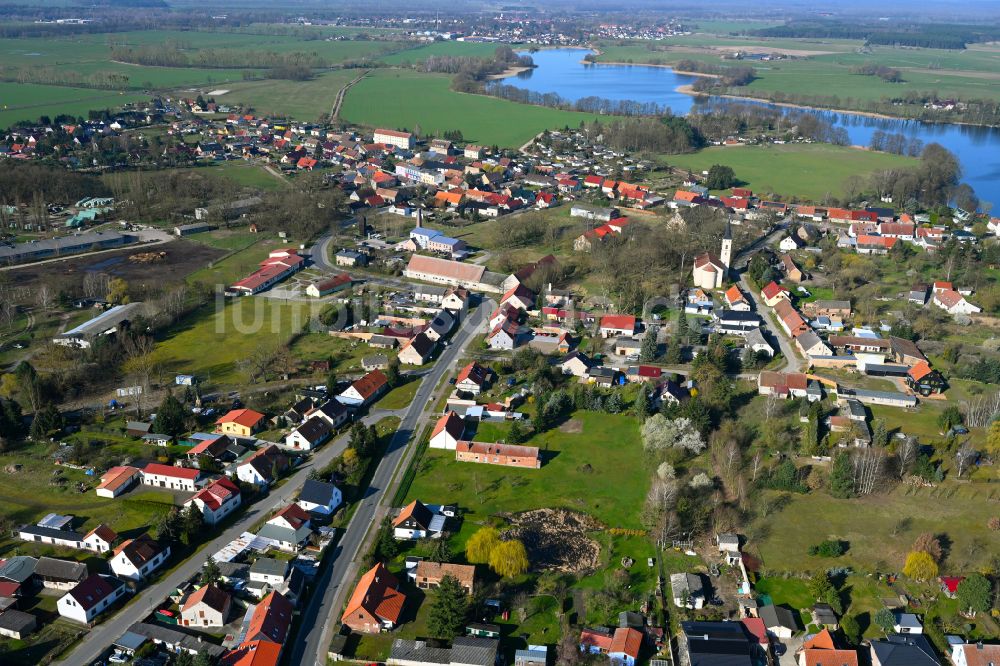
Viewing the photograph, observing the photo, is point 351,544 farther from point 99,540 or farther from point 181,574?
point 99,540

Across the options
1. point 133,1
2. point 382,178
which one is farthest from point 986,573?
point 133,1

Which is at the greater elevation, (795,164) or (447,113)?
(447,113)

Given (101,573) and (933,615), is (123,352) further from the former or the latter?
(933,615)

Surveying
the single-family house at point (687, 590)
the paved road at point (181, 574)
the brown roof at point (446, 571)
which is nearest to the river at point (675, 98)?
the single-family house at point (687, 590)

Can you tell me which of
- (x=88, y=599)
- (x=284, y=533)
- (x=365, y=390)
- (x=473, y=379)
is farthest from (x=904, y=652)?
(x=365, y=390)

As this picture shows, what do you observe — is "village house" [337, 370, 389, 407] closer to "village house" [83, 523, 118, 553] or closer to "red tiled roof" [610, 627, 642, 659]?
"village house" [83, 523, 118, 553]
